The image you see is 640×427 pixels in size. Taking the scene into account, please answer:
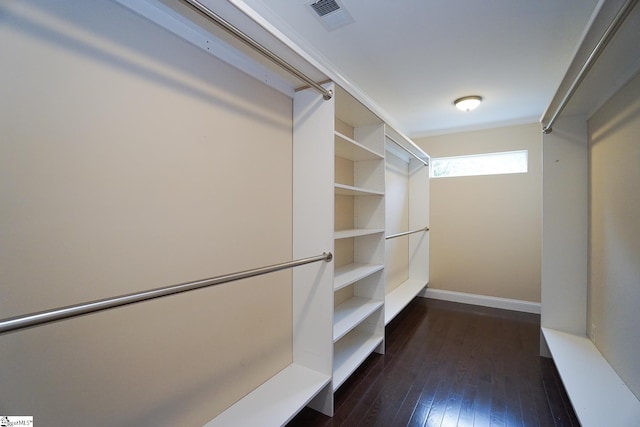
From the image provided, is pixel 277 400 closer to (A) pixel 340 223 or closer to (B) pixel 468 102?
(A) pixel 340 223

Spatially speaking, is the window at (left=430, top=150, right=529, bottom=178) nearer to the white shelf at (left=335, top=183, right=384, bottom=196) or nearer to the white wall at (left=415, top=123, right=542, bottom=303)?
the white wall at (left=415, top=123, right=542, bottom=303)

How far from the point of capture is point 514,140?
377 centimetres

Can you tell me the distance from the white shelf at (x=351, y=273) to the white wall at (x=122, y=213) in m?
0.63

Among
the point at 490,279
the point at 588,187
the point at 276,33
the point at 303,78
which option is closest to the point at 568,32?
the point at 588,187

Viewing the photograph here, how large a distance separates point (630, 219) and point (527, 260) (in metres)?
2.25

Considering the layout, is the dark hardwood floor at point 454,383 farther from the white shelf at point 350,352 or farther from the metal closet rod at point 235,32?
the metal closet rod at point 235,32

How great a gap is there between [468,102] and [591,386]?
270 centimetres

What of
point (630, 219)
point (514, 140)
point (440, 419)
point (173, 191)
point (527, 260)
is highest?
point (514, 140)

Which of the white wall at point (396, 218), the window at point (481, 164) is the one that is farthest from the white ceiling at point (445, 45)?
the white wall at point (396, 218)

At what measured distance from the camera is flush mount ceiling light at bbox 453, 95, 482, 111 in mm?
3012

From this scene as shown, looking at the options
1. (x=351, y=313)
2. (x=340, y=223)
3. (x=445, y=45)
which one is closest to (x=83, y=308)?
(x=351, y=313)

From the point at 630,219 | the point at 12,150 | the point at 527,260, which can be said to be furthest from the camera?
the point at 527,260

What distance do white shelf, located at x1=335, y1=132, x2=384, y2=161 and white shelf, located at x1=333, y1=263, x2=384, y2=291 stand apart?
39.5 inches

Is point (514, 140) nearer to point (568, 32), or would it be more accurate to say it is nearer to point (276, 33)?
point (568, 32)
